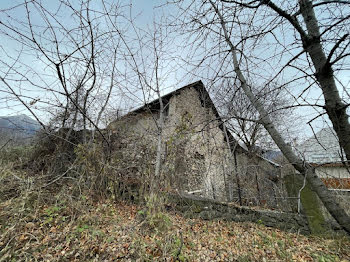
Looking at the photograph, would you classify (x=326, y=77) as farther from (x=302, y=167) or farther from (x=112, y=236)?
(x=112, y=236)

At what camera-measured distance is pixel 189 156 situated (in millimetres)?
7254

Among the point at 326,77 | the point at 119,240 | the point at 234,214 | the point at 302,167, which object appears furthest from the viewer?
the point at 234,214

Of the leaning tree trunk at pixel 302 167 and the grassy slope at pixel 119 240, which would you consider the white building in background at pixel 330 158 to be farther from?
the grassy slope at pixel 119 240

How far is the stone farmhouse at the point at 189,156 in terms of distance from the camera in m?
4.41

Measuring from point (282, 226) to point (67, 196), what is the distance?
193 inches

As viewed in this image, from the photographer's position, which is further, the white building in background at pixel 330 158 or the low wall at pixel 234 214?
the low wall at pixel 234 214

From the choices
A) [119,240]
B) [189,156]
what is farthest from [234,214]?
[189,156]

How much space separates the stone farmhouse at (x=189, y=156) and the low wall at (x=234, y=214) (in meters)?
0.35

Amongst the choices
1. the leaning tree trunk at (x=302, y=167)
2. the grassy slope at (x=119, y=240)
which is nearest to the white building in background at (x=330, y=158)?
the leaning tree trunk at (x=302, y=167)

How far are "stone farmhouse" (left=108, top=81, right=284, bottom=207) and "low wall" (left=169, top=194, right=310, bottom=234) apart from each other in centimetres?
35

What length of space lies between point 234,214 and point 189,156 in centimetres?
340

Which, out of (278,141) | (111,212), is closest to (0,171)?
(111,212)

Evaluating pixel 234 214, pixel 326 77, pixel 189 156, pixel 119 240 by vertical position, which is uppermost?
pixel 326 77

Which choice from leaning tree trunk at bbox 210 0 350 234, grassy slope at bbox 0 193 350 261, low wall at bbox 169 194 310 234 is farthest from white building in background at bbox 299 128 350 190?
low wall at bbox 169 194 310 234
